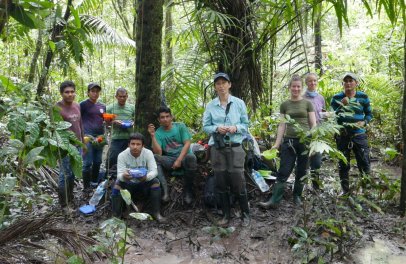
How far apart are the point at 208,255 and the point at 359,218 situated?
202 cm

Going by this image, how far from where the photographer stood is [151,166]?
191 inches

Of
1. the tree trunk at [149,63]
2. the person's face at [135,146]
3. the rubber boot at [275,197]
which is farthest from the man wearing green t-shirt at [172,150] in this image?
the rubber boot at [275,197]

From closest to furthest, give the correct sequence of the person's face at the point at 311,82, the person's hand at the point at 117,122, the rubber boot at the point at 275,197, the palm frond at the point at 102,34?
the rubber boot at the point at 275,197, the person's face at the point at 311,82, the person's hand at the point at 117,122, the palm frond at the point at 102,34

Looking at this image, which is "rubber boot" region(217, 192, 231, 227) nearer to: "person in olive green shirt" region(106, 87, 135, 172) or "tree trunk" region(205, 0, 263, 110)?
"tree trunk" region(205, 0, 263, 110)

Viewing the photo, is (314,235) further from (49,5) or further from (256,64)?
(49,5)

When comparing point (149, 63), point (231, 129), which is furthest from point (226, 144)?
point (149, 63)

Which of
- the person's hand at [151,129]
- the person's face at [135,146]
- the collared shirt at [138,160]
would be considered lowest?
the collared shirt at [138,160]

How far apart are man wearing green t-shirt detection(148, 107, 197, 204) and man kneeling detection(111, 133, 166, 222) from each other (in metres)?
0.29

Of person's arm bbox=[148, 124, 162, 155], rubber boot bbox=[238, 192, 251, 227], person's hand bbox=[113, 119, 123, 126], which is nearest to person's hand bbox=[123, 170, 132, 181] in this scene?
person's arm bbox=[148, 124, 162, 155]

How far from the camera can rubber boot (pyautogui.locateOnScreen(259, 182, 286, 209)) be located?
5016mm

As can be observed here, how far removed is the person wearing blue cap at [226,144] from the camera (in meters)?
4.57

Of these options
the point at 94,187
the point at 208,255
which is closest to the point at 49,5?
the point at 208,255

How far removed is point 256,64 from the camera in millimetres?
5562

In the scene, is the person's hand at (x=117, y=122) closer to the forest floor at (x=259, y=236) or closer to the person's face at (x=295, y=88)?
the forest floor at (x=259, y=236)
